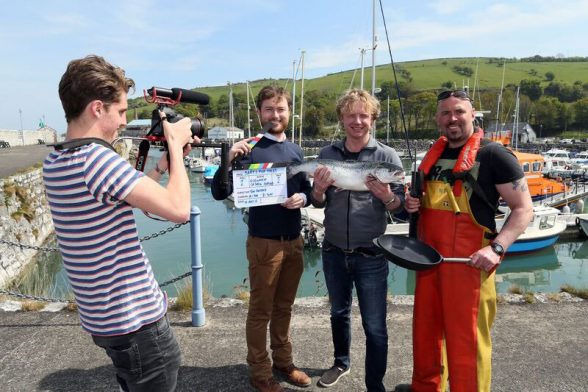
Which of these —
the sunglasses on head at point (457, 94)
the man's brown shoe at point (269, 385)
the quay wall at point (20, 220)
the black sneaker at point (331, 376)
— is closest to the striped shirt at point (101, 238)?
the man's brown shoe at point (269, 385)

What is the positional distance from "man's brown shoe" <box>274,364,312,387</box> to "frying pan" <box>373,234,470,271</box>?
147 centimetres

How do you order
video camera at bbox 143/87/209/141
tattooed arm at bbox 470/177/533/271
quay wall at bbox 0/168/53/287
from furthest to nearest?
quay wall at bbox 0/168/53/287, tattooed arm at bbox 470/177/533/271, video camera at bbox 143/87/209/141

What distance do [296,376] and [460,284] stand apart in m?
1.73

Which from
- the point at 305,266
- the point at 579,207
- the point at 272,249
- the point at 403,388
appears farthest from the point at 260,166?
the point at 579,207

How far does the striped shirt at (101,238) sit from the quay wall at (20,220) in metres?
11.8

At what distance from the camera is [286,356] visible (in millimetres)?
3697

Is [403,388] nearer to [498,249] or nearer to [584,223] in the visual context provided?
[498,249]

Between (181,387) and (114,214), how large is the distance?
239 centimetres

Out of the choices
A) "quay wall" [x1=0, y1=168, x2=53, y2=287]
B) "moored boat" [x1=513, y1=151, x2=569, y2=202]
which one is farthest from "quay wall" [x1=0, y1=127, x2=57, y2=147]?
"moored boat" [x1=513, y1=151, x2=569, y2=202]

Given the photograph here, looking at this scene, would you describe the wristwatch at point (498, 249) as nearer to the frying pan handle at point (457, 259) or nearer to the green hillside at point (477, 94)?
the frying pan handle at point (457, 259)

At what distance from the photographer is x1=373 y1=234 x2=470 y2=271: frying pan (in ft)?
9.46

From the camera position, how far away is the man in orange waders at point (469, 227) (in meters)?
2.91

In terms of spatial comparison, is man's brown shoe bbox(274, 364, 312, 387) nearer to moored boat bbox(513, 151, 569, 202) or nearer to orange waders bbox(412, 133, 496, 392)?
orange waders bbox(412, 133, 496, 392)

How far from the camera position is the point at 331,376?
361 cm
